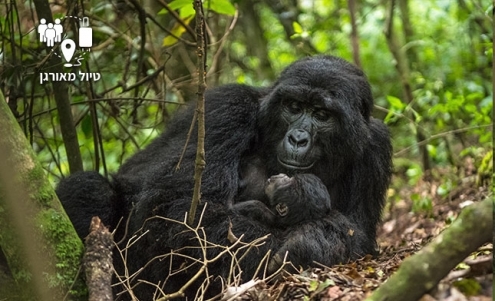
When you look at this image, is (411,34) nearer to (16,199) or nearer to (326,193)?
(326,193)

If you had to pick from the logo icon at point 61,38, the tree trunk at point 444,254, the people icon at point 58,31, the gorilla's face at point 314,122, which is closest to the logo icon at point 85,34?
the logo icon at point 61,38

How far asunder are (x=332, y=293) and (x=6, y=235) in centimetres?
161

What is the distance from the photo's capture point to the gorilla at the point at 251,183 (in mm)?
4438

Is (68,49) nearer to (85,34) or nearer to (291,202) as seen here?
(85,34)

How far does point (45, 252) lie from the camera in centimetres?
327

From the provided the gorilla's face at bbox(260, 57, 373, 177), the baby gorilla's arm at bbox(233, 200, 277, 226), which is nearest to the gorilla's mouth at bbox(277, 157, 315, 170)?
the gorilla's face at bbox(260, 57, 373, 177)

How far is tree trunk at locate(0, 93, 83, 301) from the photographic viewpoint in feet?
10.5

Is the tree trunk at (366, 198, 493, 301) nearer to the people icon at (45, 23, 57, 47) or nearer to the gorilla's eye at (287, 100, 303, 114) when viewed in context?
the gorilla's eye at (287, 100, 303, 114)

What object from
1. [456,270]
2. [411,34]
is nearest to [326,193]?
[456,270]

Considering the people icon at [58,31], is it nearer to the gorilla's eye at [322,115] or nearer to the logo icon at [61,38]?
the logo icon at [61,38]

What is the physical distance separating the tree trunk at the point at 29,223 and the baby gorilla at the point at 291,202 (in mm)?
1609

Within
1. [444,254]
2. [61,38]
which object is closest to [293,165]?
[444,254]

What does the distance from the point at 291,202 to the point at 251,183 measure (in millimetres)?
490

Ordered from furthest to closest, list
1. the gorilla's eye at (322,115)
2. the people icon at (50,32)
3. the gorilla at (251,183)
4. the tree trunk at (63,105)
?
the people icon at (50,32)
the tree trunk at (63,105)
the gorilla's eye at (322,115)
the gorilla at (251,183)
